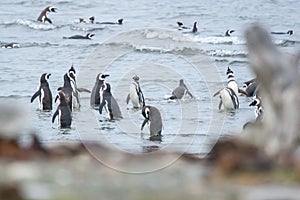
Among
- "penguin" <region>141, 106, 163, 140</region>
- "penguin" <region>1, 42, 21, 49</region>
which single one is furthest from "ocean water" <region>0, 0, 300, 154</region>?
"penguin" <region>1, 42, 21, 49</region>

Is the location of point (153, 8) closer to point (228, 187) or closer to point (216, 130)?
point (216, 130)

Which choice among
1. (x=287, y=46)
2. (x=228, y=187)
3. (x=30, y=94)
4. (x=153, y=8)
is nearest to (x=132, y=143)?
(x=30, y=94)

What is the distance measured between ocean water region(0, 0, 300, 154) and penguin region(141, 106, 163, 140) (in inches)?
5.2

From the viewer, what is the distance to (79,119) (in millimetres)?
16125

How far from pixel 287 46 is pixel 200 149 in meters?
17.3

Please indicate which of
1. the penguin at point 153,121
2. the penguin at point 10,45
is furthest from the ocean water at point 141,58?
the penguin at point 10,45

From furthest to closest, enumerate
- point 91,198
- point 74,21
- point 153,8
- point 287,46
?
point 153,8 → point 74,21 → point 287,46 → point 91,198

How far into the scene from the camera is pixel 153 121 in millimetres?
14484

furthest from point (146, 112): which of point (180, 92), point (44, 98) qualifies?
point (180, 92)

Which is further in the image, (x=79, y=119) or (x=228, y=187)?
(x=79, y=119)

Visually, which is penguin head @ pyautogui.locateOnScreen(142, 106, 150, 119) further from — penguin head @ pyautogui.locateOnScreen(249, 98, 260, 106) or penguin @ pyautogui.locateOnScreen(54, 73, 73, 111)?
penguin head @ pyautogui.locateOnScreen(249, 98, 260, 106)

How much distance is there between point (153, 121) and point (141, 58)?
1177cm

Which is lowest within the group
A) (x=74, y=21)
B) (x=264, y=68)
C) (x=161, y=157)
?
(x=74, y=21)

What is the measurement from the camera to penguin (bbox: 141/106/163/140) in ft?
45.9
